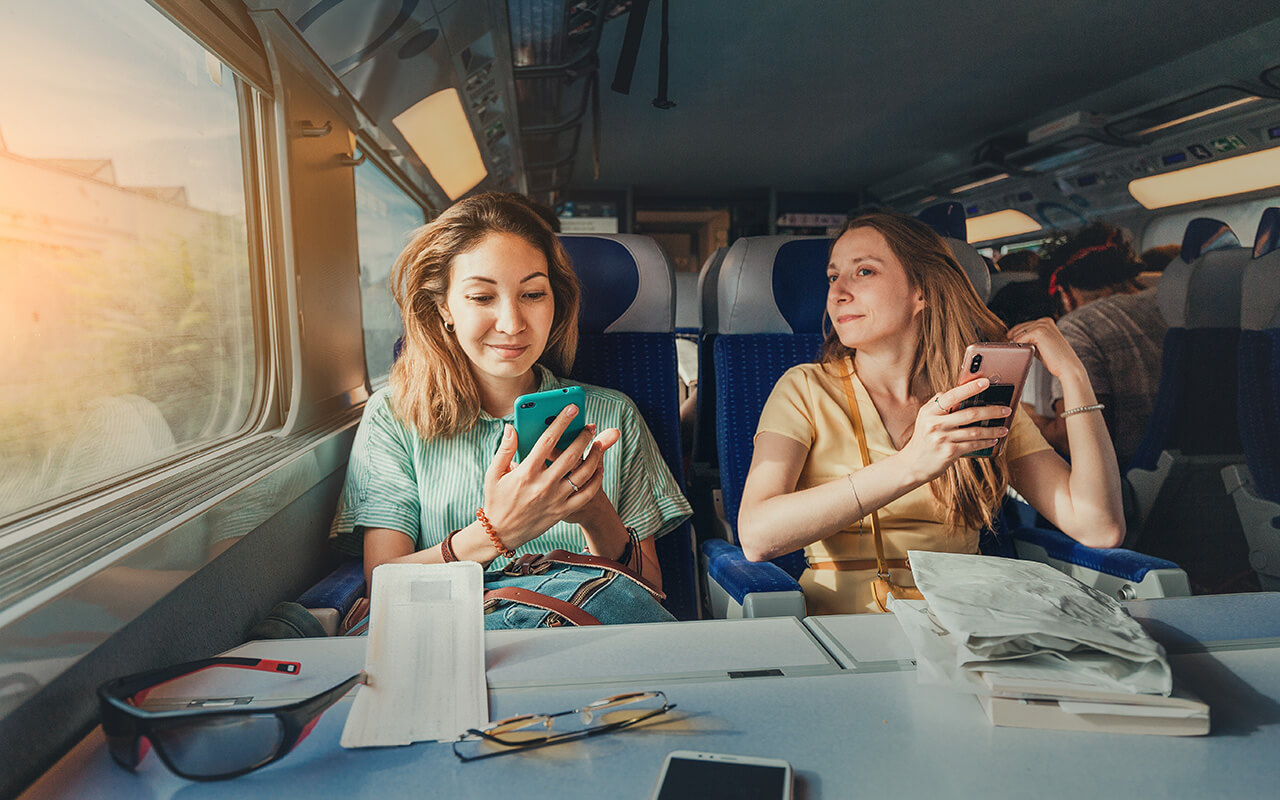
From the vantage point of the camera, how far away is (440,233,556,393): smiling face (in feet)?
5.23

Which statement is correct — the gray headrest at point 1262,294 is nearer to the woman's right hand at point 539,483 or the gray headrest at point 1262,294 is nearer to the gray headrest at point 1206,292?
the gray headrest at point 1206,292

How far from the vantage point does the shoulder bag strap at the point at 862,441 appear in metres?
1.69

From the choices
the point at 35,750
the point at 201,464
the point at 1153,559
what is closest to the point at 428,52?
the point at 201,464

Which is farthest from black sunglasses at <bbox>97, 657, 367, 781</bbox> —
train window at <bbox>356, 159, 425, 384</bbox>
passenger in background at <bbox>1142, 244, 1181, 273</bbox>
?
passenger in background at <bbox>1142, 244, 1181, 273</bbox>

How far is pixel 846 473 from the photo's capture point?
1.74 m

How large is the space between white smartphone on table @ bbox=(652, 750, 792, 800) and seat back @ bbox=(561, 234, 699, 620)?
4.25 feet

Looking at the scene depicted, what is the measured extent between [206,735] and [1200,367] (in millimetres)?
3603

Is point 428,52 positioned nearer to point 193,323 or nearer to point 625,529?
point 193,323

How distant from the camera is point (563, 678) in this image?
97cm

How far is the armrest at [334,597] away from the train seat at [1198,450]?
2836 mm

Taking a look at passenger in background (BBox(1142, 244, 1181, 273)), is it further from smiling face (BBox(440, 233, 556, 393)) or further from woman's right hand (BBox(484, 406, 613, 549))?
woman's right hand (BBox(484, 406, 613, 549))

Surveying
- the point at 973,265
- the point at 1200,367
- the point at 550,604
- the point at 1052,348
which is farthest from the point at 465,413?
the point at 1200,367

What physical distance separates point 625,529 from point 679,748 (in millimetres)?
886

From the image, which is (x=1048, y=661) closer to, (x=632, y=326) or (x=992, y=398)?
(x=992, y=398)
